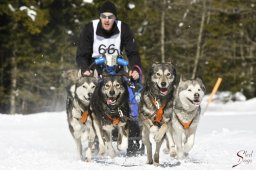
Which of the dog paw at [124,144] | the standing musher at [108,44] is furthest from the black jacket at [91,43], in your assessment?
the dog paw at [124,144]

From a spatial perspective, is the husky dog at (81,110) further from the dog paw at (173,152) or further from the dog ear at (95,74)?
the dog paw at (173,152)

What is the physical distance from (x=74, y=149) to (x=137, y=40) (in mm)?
17668

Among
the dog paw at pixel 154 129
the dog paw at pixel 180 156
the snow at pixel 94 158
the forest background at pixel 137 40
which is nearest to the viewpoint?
the snow at pixel 94 158

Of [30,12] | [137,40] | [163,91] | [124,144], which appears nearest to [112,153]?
[124,144]

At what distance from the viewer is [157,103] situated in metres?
6.81

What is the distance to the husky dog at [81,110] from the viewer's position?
732 centimetres

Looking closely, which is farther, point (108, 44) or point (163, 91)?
point (108, 44)

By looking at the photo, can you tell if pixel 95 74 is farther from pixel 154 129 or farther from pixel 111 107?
pixel 154 129

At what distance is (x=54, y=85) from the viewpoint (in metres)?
25.4

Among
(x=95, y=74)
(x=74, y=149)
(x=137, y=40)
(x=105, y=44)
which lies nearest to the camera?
(x=95, y=74)

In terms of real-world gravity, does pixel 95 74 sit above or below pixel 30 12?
below

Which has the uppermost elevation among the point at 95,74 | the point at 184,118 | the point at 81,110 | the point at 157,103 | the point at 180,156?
the point at 95,74

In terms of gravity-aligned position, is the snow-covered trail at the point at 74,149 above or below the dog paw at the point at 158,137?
below

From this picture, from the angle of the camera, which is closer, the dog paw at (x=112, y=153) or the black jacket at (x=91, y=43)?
the dog paw at (x=112, y=153)
